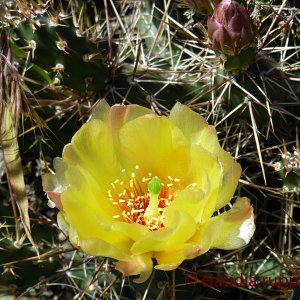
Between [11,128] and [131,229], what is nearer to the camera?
[131,229]

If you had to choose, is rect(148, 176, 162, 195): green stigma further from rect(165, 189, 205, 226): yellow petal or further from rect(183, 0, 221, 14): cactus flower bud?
rect(183, 0, 221, 14): cactus flower bud

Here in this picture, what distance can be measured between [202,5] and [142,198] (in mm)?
483

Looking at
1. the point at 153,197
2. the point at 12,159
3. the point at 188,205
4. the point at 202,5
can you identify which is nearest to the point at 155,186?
the point at 153,197

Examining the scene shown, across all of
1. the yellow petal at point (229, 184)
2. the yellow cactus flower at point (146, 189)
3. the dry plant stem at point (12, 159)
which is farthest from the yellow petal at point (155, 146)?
the dry plant stem at point (12, 159)

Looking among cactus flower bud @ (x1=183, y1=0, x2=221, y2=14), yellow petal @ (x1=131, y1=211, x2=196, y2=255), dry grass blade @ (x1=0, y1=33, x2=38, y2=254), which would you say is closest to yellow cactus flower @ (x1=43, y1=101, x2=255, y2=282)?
yellow petal @ (x1=131, y1=211, x2=196, y2=255)

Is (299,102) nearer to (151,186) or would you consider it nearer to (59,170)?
(151,186)

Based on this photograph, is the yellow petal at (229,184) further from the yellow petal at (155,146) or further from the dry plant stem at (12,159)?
the dry plant stem at (12,159)

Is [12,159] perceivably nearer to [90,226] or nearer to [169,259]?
[90,226]

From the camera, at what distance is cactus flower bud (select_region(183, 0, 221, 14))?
60.7 inches

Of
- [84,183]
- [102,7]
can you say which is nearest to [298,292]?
[84,183]

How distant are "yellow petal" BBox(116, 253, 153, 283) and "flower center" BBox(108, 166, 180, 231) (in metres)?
0.17

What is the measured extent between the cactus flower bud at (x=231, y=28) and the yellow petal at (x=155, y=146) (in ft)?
0.72

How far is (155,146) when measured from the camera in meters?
1.40

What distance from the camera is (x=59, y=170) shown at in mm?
1324
